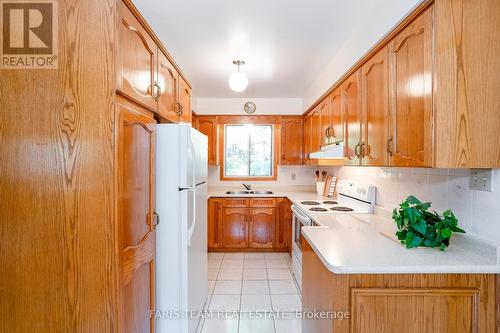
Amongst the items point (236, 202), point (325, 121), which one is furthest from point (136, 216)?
point (236, 202)

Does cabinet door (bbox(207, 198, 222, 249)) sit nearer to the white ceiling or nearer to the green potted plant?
the white ceiling

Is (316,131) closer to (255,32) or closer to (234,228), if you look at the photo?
(255,32)

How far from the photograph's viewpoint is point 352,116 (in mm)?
2143

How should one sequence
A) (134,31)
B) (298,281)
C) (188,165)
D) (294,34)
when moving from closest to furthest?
(134,31), (188,165), (294,34), (298,281)

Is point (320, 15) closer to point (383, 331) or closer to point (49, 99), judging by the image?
point (49, 99)

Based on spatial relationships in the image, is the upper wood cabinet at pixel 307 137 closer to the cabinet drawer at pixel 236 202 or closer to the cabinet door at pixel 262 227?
the cabinet door at pixel 262 227

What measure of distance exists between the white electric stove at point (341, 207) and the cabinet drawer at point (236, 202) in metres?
0.96

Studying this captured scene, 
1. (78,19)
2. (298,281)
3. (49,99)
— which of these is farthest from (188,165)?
(298,281)

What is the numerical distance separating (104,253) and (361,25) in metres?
2.22

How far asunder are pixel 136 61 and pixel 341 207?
7.39 feet

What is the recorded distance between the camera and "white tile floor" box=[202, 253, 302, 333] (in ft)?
7.18

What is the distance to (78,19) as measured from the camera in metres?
1.15

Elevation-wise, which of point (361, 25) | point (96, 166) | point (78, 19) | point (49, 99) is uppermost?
point (361, 25)

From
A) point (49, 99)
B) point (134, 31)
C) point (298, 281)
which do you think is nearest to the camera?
point (49, 99)
